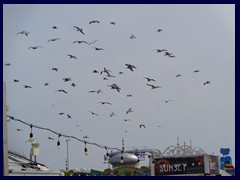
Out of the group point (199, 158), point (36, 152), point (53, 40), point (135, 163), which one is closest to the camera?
point (53, 40)

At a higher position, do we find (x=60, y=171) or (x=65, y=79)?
(x=65, y=79)

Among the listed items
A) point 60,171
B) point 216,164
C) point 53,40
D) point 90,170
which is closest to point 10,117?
point 53,40

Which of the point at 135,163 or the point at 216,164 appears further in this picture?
the point at 216,164

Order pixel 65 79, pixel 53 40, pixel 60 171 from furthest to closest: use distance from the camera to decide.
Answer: pixel 60 171 < pixel 65 79 < pixel 53 40

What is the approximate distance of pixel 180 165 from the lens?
135 feet

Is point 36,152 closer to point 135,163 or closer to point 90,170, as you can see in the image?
point 90,170

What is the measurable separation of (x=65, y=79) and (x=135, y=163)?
16.2 metres

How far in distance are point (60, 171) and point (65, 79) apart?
16.2 ft

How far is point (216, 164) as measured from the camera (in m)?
44.6

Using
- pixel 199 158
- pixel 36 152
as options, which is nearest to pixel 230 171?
pixel 199 158

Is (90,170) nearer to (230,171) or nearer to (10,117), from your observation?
(230,171)

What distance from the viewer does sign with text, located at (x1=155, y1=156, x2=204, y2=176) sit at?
40.7 metres

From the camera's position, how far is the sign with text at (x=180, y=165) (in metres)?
40.7
